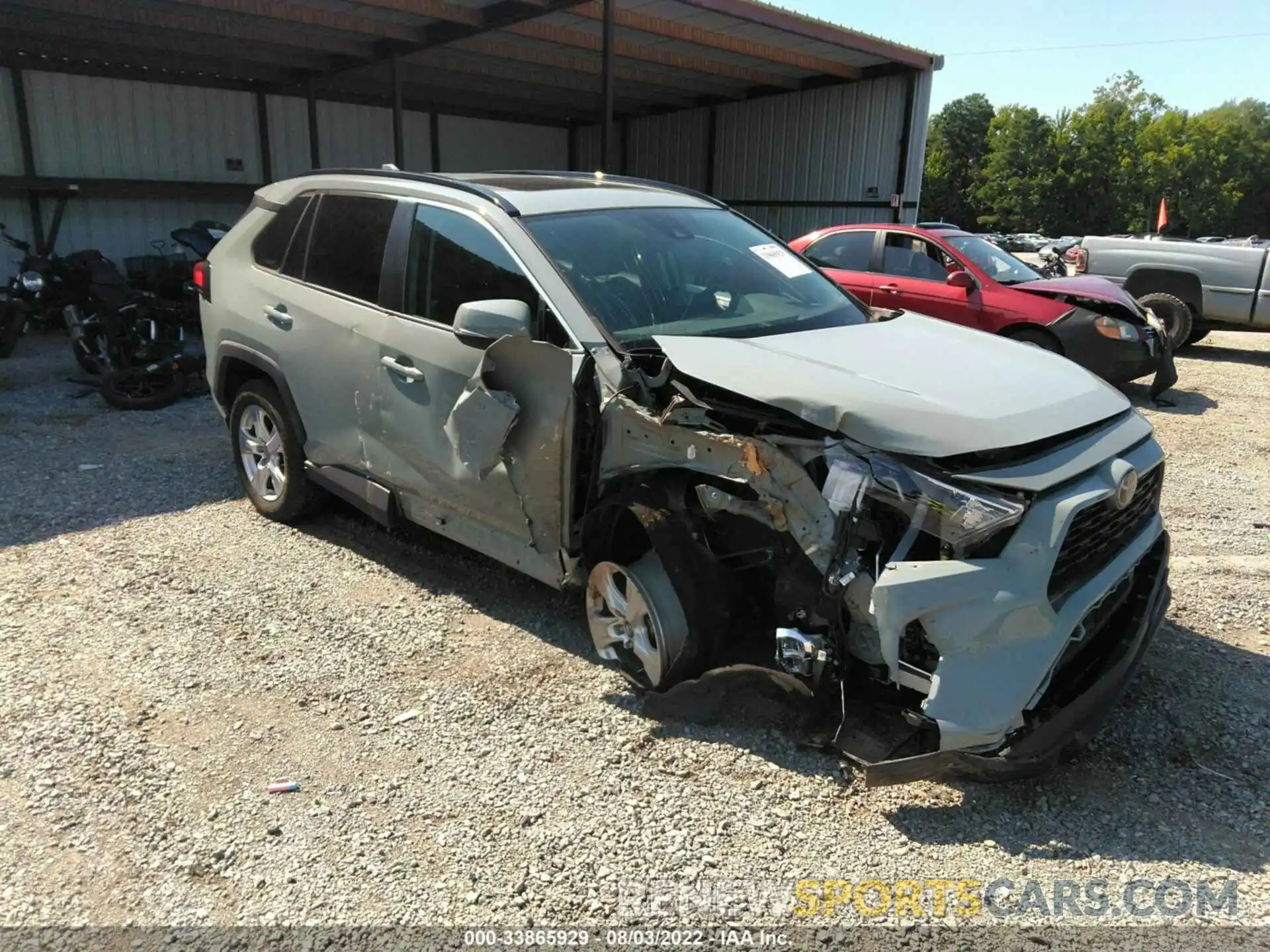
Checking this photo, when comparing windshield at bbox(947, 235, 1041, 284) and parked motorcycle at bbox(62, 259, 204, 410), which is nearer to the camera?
parked motorcycle at bbox(62, 259, 204, 410)

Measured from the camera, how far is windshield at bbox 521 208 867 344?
11.8 feet

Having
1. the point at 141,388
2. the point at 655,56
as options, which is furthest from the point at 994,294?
the point at 655,56

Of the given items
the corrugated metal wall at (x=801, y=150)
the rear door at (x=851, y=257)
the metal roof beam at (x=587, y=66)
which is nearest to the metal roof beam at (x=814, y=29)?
the corrugated metal wall at (x=801, y=150)

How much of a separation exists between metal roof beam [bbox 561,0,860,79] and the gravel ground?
941cm

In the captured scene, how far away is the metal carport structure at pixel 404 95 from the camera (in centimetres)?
1243

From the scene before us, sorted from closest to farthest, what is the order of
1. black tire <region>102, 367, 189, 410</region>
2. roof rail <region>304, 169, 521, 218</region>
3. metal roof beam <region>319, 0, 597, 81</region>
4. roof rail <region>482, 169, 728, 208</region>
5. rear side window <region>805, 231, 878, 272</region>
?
roof rail <region>304, 169, 521, 218</region>, roof rail <region>482, 169, 728, 208</region>, black tire <region>102, 367, 189, 410</region>, rear side window <region>805, 231, 878, 272</region>, metal roof beam <region>319, 0, 597, 81</region>

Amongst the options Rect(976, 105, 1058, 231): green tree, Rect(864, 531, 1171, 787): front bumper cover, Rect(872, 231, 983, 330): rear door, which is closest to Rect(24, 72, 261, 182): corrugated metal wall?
Rect(872, 231, 983, 330): rear door

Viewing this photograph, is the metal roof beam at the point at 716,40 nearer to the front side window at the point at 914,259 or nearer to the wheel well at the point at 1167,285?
the front side window at the point at 914,259

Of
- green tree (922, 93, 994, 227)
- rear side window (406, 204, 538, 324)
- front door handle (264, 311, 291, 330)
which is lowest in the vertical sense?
front door handle (264, 311, 291, 330)

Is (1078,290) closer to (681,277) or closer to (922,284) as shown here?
(922,284)

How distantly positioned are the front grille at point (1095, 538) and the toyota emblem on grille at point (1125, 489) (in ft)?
0.08

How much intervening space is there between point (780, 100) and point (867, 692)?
16879mm

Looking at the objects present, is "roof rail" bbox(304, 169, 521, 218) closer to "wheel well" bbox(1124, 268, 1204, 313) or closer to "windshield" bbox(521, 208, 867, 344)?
"windshield" bbox(521, 208, 867, 344)

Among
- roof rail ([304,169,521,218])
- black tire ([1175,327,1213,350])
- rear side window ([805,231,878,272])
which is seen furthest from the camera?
black tire ([1175,327,1213,350])
